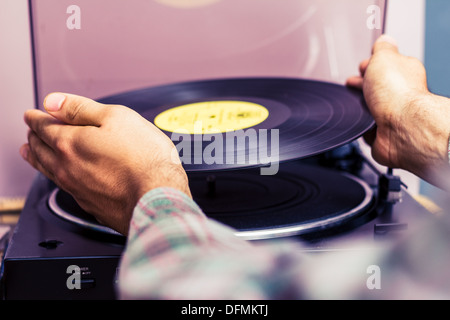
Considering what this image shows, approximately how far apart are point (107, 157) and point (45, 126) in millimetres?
174

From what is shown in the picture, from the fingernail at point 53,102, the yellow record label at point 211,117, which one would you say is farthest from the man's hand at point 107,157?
the yellow record label at point 211,117

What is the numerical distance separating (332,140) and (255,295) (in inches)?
13.0

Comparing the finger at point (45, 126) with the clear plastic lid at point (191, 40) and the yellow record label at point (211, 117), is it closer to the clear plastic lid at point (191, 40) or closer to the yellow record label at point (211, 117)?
the yellow record label at point (211, 117)

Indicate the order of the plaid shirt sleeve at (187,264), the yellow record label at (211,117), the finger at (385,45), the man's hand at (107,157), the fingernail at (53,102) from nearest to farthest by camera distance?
1. the plaid shirt sleeve at (187,264)
2. the man's hand at (107,157)
3. the fingernail at (53,102)
4. the yellow record label at (211,117)
5. the finger at (385,45)

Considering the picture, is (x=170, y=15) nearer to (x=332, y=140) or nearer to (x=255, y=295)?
(x=332, y=140)

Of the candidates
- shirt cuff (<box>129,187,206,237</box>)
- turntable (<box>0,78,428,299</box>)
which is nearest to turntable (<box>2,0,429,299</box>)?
turntable (<box>0,78,428,299</box>)

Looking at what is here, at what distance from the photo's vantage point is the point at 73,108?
74 cm

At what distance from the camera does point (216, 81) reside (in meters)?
1.14

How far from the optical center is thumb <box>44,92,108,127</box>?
730 mm

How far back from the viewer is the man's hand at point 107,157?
25.2 inches

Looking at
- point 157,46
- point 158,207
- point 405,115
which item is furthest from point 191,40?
point 158,207

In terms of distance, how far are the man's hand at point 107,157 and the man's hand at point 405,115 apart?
442 millimetres

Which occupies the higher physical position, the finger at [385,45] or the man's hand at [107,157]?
the finger at [385,45]
